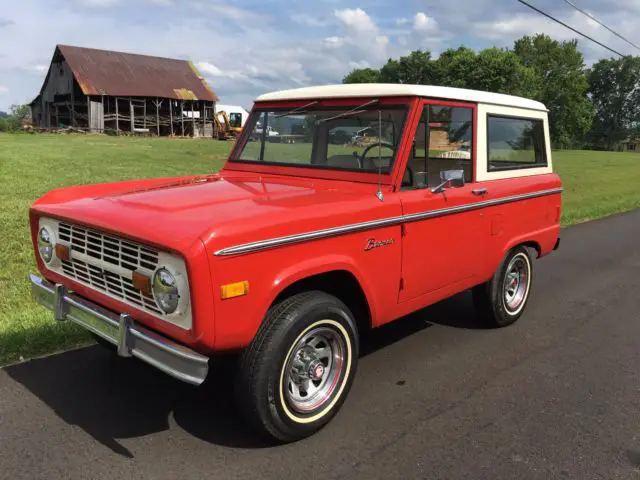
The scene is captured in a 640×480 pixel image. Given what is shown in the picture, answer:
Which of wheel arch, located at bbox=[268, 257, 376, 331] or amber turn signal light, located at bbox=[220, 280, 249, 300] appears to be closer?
amber turn signal light, located at bbox=[220, 280, 249, 300]

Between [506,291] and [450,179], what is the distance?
1.74 meters

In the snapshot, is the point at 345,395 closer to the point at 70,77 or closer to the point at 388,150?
the point at 388,150

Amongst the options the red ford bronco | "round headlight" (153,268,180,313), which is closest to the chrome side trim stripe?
the red ford bronco

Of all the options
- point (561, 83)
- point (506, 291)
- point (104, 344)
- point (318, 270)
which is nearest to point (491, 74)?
point (561, 83)

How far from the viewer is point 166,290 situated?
8.59 ft

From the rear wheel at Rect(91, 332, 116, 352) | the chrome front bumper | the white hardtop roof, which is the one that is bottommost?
the rear wheel at Rect(91, 332, 116, 352)

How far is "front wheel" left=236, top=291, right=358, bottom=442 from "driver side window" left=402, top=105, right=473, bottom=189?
1.15 meters

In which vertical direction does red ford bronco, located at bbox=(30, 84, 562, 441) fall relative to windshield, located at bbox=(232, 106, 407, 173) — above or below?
below

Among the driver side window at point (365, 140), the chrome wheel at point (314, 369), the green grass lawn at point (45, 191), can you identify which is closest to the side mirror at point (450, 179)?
the driver side window at point (365, 140)

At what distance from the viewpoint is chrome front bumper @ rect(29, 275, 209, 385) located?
2566 millimetres

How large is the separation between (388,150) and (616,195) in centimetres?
1466

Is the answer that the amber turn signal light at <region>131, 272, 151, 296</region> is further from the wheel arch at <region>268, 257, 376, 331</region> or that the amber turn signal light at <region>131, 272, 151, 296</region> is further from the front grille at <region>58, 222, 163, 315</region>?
the wheel arch at <region>268, 257, 376, 331</region>

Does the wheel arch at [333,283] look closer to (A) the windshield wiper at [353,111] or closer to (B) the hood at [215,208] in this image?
(B) the hood at [215,208]

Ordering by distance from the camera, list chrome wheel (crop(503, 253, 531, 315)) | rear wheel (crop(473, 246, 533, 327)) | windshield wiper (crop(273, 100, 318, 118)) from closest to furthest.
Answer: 1. windshield wiper (crop(273, 100, 318, 118))
2. rear wheel (crop(473, 246, 533, 327))
3. chrome wheel (crop(503, 253, 531, 315))
